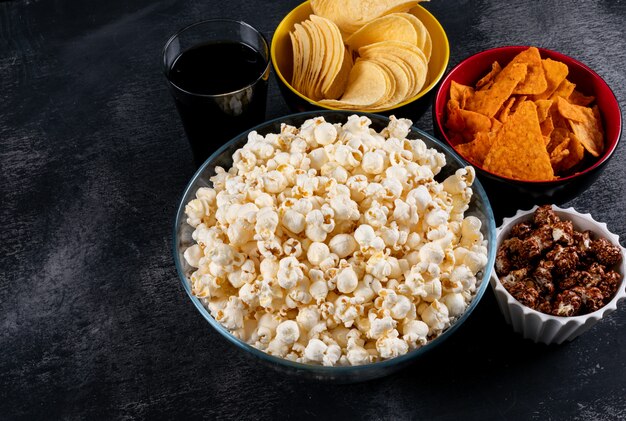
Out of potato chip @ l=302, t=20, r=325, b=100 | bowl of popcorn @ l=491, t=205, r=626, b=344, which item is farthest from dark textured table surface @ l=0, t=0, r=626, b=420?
potato chip @ l=302, t=20, r=325, b=100

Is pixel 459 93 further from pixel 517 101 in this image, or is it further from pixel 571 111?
pixel 571 111

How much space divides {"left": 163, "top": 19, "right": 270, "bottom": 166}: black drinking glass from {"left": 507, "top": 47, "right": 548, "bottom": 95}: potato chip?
556 mm

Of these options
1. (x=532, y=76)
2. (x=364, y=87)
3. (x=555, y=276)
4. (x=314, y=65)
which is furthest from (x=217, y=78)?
(x=555, y=276)

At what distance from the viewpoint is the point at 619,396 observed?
1.24 metres

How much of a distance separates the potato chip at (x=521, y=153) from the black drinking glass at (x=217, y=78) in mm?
508

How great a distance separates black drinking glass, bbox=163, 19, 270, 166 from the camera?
4.67 ft

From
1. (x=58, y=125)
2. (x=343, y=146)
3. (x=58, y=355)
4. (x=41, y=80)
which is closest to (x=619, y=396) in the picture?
(x=343, y=146)

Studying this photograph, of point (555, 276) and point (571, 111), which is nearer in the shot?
point (555, 276)

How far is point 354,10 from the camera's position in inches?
59.6

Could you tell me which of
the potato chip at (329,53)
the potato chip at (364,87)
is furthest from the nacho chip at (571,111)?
the potato chip at (329,53)

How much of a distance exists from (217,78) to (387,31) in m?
0.39

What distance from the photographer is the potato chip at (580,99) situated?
152cm

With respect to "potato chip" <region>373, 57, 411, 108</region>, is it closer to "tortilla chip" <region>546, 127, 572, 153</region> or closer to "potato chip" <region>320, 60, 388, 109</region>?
"potato chip" <region>320, 60, 388, 109</region>

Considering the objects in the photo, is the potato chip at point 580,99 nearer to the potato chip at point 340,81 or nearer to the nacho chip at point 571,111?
the nacho chip at point 571,111
